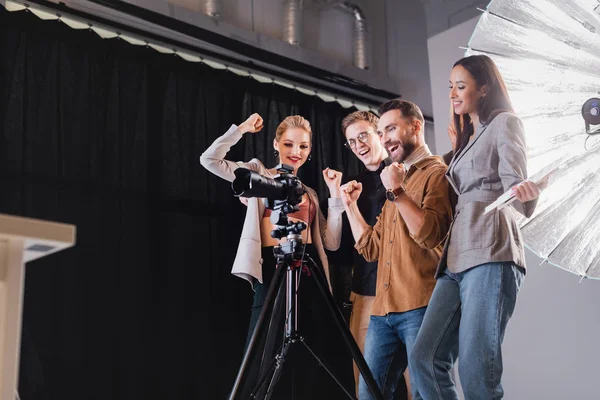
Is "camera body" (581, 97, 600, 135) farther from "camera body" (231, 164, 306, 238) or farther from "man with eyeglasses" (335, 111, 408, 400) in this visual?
"man with eyeglasses" (335, 111, 408, 400)

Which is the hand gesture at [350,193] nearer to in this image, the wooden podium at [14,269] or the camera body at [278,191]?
the camera body at [278,191]

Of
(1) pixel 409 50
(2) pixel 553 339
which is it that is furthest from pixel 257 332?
(1) pixel 409 50

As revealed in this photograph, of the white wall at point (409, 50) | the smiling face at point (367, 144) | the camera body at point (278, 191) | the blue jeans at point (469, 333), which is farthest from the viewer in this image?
the white wall at point (409, 50)

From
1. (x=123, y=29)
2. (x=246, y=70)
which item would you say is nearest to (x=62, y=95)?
(x=123, y=29)

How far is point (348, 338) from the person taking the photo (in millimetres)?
1856

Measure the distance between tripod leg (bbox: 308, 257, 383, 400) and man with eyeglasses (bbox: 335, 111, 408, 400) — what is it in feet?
2.64

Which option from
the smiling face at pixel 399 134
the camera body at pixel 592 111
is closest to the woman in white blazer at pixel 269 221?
the smiling face at pixel 399 134

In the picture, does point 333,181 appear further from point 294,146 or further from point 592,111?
point 592,111

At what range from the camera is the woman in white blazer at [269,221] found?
104 inches

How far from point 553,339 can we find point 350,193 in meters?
0.99

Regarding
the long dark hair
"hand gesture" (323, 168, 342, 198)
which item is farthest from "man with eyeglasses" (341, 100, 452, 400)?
"hand gesture" (323, 168, 342, 198)

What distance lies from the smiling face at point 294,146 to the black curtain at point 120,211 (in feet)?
0.64

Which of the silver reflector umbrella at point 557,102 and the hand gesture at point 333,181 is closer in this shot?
the silver reflector umbrella at point 557,102

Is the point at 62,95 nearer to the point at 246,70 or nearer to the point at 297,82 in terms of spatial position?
the point at 246,70
